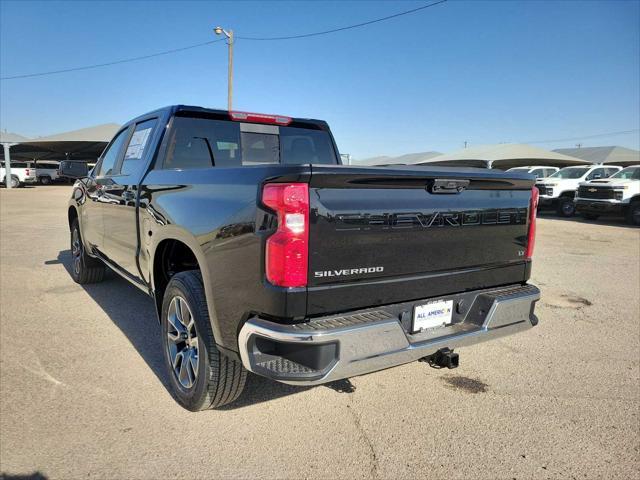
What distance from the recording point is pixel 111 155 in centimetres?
491

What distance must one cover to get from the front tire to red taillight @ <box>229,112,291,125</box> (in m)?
1.80

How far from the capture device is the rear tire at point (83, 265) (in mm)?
5746

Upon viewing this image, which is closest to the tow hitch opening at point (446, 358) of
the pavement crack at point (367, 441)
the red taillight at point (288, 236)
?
the pavement crack at point (367, 441)

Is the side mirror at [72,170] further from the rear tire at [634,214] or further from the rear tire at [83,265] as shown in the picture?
the rear tire at [634,214]

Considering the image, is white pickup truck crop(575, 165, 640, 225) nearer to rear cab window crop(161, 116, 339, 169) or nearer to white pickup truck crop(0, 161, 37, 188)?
rear cab window crop(161, 116, 339, 169)

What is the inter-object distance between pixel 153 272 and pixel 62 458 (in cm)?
132

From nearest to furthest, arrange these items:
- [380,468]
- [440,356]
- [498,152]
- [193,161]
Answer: [380,468]
[440,356]
[193,161]
[498,152]

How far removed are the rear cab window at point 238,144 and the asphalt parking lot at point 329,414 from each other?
1.67m

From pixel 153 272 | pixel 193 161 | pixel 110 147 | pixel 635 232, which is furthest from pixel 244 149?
pixel 635 232

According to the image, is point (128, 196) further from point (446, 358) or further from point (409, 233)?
point (446, 358)

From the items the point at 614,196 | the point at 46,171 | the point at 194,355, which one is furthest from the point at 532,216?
the point at 46,171

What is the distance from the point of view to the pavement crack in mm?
2369

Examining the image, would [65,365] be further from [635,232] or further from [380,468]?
[635,232]

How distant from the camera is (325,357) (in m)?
2.13
